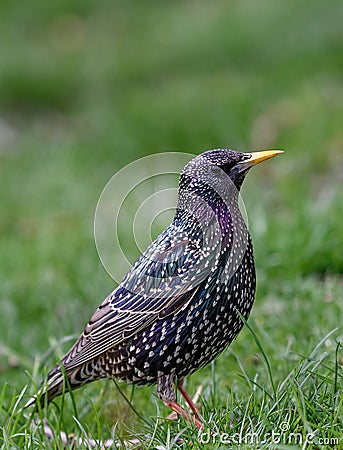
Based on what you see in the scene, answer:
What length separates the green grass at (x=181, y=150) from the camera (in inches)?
156

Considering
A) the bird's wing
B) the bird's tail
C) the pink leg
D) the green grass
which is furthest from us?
the bird's tail

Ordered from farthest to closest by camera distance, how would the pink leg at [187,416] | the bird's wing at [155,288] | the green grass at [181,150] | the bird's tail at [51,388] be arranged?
the bird's tail at [51,388]
the green grass at [181,150]
the bird's wing at [155,288]
the pink leg at [187,416]

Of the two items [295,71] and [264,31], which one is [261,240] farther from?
[264,31]

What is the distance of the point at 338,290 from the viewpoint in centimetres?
534

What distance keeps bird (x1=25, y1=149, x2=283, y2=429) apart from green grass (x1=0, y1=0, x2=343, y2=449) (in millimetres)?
192

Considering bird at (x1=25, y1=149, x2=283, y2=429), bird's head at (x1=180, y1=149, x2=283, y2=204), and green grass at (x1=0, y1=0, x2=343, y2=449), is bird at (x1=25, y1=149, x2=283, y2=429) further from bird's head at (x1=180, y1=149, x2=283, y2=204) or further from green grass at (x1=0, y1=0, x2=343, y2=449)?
green grass at (x1=0, y1=0, x2=343, y2=449)

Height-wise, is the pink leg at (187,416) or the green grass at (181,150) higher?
the green grass at (181,150)

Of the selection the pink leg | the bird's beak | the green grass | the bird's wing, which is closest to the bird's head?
the bird's beak

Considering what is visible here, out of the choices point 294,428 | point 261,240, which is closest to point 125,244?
point 261,240

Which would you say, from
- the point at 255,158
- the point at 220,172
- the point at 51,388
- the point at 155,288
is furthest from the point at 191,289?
the point at 51,388

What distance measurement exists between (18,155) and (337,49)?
14.4 ft

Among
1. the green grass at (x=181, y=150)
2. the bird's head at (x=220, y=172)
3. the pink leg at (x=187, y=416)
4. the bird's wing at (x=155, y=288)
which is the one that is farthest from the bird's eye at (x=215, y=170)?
the pink leg at (x=187, y=416)

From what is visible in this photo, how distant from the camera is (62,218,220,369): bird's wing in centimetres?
377

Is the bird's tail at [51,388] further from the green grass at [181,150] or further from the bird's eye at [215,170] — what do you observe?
the bird's eye at [215,170]
